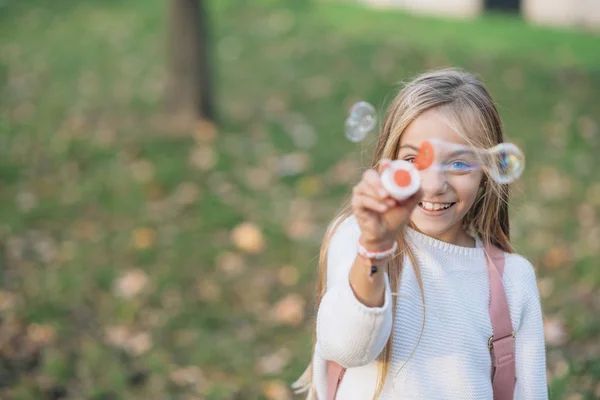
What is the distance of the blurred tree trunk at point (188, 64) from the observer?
682cm

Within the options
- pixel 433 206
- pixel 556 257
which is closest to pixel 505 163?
pixel 433 206

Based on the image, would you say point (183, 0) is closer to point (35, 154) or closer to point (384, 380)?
point (35, 154)

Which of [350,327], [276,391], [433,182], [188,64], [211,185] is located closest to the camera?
[350,327]

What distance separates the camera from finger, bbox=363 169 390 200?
1547mm

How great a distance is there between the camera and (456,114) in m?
1.92

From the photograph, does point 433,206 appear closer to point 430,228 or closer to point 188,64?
point 430,228

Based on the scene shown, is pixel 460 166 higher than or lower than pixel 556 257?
higher

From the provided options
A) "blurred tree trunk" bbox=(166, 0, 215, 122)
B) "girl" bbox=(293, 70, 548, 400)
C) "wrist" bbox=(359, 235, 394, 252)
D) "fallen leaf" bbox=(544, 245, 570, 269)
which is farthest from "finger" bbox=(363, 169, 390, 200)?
"blurred tree trunk" bbox=(166, 0, 215, 122)

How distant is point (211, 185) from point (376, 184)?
14.4 ft

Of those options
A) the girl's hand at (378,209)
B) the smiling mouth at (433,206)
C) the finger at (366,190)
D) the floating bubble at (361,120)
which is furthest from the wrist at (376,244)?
the floating bubble at (361,120)

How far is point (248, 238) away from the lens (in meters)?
5.23

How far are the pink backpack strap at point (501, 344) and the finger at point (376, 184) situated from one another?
1.96ft

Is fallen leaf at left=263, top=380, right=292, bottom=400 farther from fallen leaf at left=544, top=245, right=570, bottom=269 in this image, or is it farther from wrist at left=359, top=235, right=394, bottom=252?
wrist at left=359, top=235, right=394, bottom=252

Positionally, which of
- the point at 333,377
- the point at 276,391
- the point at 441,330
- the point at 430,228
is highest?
the point at 430,228
